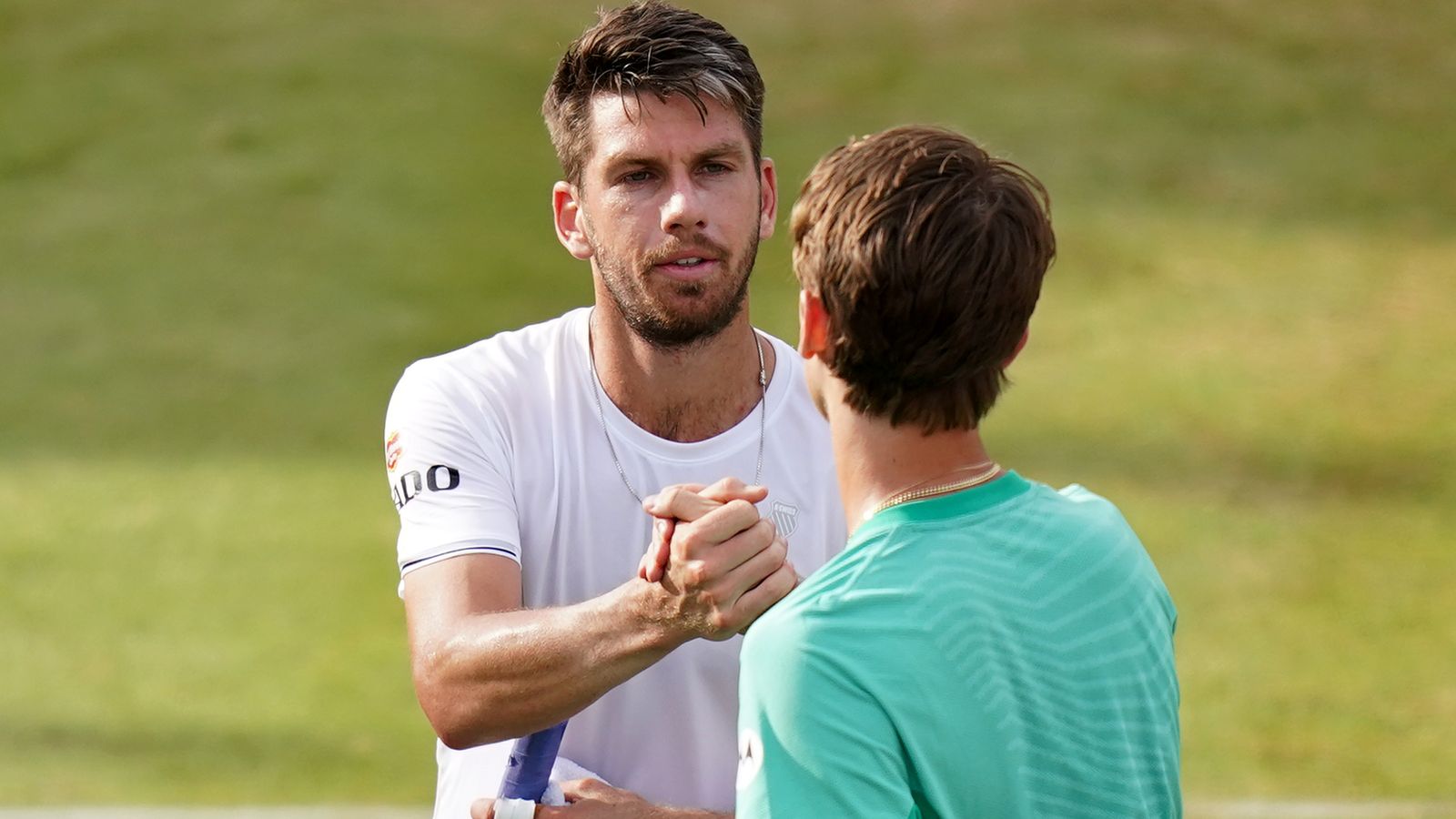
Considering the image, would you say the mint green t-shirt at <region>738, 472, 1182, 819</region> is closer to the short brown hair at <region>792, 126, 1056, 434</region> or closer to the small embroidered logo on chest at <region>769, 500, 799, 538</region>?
the short brown hair at <region>792, 126, 1056, 434</region>

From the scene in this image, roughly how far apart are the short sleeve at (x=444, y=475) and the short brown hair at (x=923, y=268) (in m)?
0.89

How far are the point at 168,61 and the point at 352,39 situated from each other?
49.7 inches

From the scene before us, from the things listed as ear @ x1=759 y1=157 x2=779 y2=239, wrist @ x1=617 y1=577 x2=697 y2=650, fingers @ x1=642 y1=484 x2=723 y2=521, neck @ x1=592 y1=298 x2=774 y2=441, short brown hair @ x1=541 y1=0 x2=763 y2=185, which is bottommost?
wrist @ x1=617 y1=577 x2=697 y2=650

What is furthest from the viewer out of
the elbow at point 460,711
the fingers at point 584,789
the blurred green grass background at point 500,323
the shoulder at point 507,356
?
the blurred green grass background at point 500,323

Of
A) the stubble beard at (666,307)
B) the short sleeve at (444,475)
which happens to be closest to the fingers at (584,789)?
the short sleeve at (444,475)

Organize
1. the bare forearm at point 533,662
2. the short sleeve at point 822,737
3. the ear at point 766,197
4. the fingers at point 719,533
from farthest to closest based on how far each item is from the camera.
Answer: the ear at point 766,197, the bare forearm at point 533,662, the fingers at point 719,533, the short sleeve at point 822,737

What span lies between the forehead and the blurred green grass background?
12.9 ft

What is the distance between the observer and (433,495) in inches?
112

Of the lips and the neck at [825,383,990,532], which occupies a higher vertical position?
the lips

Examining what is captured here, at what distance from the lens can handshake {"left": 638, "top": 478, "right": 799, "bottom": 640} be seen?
231 centimetres

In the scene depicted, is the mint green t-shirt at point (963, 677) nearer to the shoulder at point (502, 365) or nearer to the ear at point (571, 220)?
the shoulder at point (502, 365)

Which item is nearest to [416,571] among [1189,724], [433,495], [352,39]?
[433,495]

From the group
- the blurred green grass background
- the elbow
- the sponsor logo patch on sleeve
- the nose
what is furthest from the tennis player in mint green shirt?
the blurred green grass background

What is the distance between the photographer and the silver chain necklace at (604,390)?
3.06 metres
